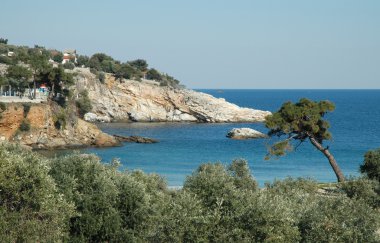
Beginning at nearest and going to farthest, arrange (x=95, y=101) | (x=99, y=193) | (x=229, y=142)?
(x=99, y=193), (x=229, y=142), (x=95, y=101)

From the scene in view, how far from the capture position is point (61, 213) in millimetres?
21781

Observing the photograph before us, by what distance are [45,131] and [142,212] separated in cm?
5588

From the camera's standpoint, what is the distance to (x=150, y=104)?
127188 millimetres

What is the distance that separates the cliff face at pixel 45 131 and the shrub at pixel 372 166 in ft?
150

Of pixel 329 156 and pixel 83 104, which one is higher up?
pixel 83 104

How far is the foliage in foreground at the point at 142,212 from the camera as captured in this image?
67.8ft

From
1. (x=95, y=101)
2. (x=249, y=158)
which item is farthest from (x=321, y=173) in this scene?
(x=95, y=101)

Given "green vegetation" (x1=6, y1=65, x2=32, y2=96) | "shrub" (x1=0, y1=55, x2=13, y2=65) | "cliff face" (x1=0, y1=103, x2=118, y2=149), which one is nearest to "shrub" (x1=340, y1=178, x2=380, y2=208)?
"cliff face" (x1=0, y1=103, x2=118, y2=149)

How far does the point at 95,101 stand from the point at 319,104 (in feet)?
261

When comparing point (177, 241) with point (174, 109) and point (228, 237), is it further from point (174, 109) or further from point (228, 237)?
point (174, 109)

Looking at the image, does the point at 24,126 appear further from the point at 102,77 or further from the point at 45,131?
the point at 102,77

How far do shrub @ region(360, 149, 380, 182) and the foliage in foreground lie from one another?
14646 mm

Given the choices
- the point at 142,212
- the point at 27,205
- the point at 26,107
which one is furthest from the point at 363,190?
the point at 26,107

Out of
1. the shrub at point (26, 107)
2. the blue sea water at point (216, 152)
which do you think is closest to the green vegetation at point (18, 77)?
the shrub at point (26, 107)
